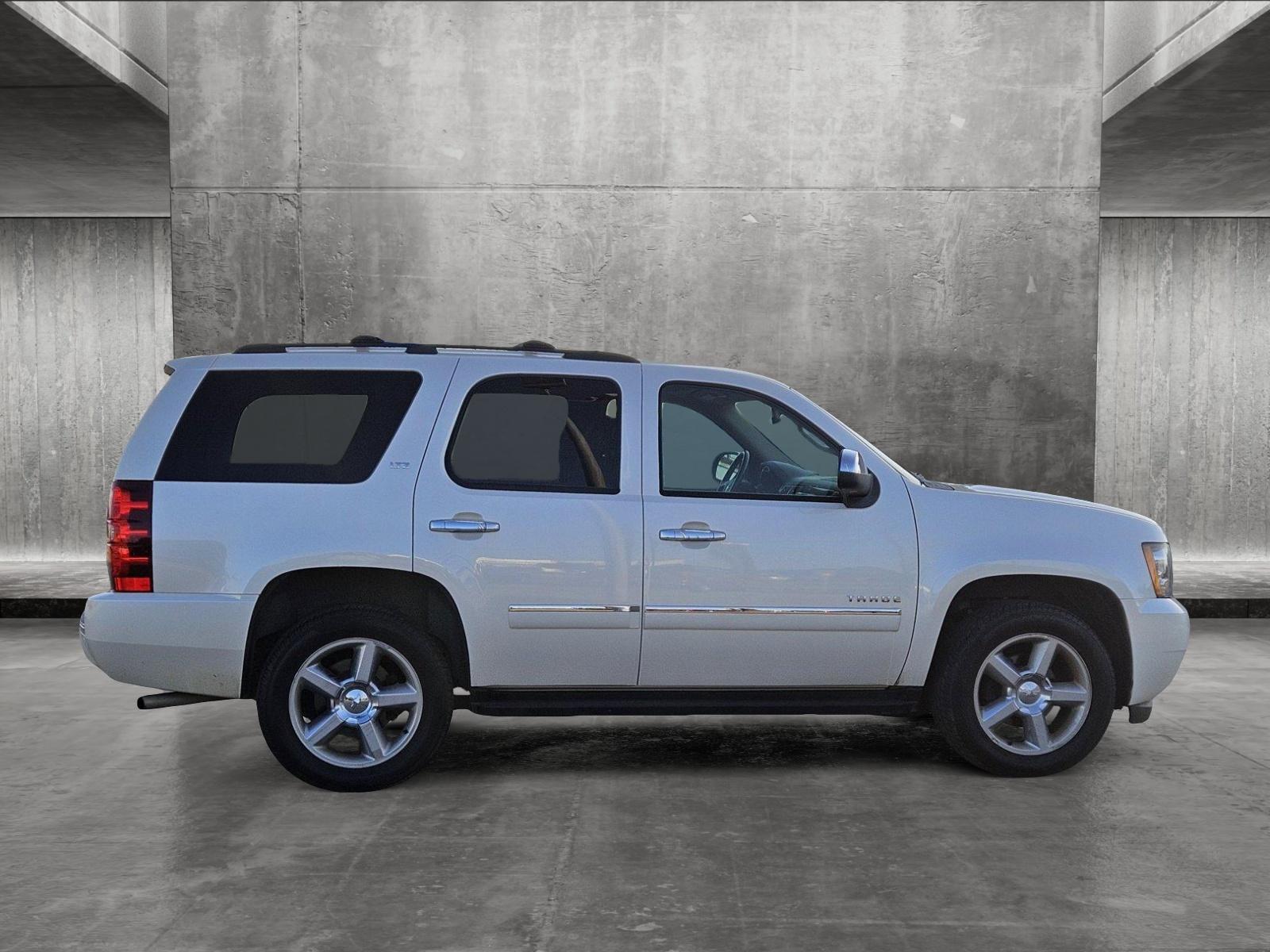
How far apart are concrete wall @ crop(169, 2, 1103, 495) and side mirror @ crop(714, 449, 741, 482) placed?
4701mm

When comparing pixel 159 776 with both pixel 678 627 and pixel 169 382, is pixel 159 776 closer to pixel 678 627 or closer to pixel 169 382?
pixel 169 382

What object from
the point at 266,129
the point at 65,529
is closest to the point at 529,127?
the point at 266,129

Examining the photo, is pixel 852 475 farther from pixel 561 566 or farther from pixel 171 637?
pixel 171 637

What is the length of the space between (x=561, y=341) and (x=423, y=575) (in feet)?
17.1

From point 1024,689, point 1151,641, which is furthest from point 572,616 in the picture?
point 1151,641

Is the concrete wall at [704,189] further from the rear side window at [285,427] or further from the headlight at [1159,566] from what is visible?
the rear side window at [285,427]

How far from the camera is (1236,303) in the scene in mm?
15383

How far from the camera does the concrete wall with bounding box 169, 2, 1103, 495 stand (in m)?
10.6

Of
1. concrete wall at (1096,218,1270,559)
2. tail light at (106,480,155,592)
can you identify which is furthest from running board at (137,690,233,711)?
concrete wall at (1096,218,1270,559)

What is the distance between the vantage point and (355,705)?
5590mm

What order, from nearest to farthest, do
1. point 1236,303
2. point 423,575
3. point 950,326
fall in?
1. point 423,575
2. point 950,326
3. point 1236,303

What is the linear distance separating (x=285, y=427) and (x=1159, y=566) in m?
4.00

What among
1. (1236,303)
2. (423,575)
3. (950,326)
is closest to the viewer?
(423,575)

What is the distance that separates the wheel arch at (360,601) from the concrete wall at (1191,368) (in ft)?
38.4
